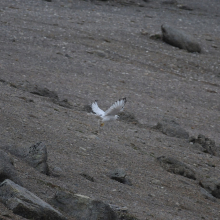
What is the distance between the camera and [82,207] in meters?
4.85

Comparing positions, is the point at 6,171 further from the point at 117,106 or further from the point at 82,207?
the point at 117,106

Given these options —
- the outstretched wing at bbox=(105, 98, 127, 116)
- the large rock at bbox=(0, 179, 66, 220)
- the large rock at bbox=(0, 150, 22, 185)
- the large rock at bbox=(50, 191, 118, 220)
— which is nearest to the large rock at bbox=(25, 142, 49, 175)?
the large rock at bbox=(0, 150, 22, 185)

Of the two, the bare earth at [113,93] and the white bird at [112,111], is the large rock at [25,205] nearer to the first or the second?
the bare earth at [113,93]

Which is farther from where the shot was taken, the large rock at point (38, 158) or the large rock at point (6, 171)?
the large rock at point (38, 158)

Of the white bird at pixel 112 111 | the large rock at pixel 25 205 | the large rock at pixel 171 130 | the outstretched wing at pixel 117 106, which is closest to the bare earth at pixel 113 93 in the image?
the large rock at pixel 25 205

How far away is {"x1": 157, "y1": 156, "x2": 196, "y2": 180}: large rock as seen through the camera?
25.6 feet

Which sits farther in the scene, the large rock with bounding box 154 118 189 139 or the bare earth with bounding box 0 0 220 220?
the large rock with bounding box 154 118 189 139

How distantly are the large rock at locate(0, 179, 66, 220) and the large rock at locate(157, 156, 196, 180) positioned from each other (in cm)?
354

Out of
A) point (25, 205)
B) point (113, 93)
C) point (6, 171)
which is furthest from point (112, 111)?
point (113, 93)

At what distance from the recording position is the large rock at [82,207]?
15.7 ft

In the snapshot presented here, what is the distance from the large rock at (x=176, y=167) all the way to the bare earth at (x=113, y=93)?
15 centimetres

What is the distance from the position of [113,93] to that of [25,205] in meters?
7.91

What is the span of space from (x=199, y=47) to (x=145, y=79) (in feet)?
14.3

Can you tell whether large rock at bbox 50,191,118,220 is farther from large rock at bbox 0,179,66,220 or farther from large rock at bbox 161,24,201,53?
large rock at bbox 161,24,201,53
